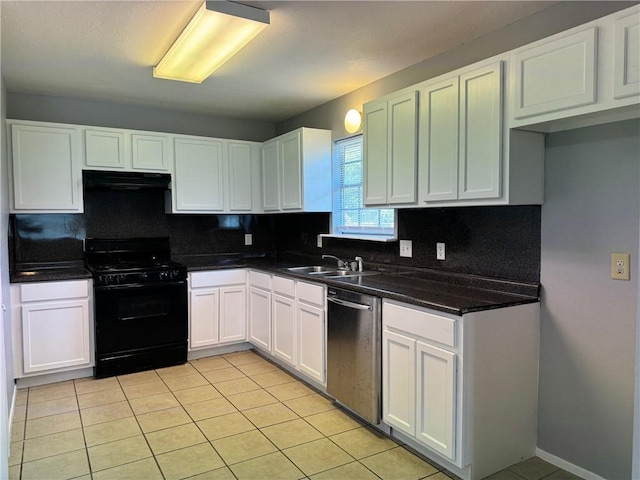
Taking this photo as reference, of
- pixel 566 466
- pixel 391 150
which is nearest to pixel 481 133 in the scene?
pixel 391 150

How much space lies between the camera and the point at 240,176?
4637 mm

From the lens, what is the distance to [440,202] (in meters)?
2.64

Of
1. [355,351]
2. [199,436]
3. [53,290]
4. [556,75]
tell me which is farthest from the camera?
[53,290]

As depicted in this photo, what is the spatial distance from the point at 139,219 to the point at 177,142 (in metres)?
0.85

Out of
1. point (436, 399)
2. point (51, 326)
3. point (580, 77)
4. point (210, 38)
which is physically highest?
point (210, 38)

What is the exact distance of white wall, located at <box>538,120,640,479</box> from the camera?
2086 millimetres

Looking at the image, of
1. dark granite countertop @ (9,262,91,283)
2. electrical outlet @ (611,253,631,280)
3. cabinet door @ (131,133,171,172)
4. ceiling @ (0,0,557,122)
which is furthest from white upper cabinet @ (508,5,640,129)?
dark granite countertop @ (9,262,91,283)

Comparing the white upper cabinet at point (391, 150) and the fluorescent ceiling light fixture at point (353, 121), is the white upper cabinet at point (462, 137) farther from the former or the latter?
A: the fluorescent ceiling light fixture at point (353, 121)

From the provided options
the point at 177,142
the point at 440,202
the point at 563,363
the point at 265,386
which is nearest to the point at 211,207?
the point at 177,142

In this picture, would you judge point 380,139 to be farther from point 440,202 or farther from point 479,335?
point 479,335

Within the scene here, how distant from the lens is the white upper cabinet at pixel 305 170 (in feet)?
13.3

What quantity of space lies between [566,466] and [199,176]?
3663mm

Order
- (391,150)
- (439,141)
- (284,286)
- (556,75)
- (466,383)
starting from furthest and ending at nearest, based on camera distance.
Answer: (284,286), (391,150), (439,141), (466,383), (556,75)

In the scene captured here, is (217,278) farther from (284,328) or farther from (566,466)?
(566,466)
